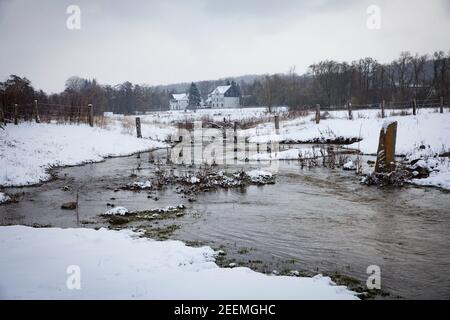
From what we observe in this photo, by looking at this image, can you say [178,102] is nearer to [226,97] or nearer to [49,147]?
[226,97]

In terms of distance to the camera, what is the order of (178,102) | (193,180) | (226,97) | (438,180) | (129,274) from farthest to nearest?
(178,102)
(226,97)
(193,180)
(438,180)
(129,274)

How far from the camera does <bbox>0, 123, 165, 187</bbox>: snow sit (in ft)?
43.3

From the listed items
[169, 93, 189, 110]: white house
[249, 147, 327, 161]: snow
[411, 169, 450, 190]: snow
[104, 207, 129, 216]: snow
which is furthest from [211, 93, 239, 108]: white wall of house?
Answer: [104, 207, 129, 216]: snow

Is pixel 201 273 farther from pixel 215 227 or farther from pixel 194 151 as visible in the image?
pixel 194 151

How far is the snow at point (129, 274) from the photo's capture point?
4320 mm

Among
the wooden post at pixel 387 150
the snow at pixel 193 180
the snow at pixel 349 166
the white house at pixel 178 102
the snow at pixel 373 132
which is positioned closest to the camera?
the wooden post at pixel 387 150

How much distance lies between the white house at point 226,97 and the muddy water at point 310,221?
100262 millimetres

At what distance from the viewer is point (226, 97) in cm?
11150

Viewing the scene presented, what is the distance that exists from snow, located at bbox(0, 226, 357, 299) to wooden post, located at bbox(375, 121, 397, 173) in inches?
296

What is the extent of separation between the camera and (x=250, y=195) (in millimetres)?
10555

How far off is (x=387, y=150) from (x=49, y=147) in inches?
590

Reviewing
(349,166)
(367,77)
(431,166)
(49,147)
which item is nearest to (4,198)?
(49,147)

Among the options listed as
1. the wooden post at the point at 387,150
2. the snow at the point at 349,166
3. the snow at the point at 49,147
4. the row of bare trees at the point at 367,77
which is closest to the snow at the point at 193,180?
the snow at the point at 49,147

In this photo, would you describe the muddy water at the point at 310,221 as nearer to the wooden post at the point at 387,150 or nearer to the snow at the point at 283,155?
the wooden post at the point at 387,150
